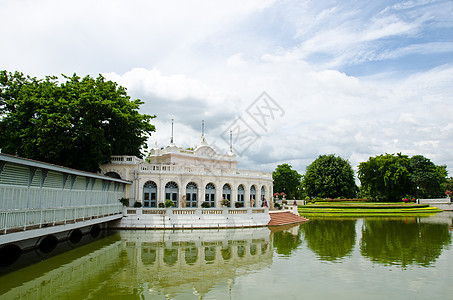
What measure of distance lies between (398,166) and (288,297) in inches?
2221

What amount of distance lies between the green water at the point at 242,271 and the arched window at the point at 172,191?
10674mm

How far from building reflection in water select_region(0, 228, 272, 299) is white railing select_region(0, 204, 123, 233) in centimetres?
185

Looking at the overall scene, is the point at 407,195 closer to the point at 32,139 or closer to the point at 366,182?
the point at 366,182

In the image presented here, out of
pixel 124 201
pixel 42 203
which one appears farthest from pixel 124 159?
pixel 42 203

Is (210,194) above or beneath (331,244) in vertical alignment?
above

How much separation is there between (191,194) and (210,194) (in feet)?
7.18

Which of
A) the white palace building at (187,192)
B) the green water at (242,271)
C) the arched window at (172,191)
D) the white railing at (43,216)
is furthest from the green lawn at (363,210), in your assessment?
the white railing at (43,216)

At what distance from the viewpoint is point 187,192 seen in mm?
33812

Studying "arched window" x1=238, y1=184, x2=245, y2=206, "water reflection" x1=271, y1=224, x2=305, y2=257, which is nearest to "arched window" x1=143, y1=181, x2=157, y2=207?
"arched window" x1=238, y1=184, x2=245, y2=206

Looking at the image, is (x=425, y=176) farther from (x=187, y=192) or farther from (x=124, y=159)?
(x=124, y=159)

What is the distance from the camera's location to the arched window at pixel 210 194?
114 ft

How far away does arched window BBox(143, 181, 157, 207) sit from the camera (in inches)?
1283

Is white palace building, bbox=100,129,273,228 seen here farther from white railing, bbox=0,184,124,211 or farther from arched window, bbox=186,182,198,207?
white railing, bbox=0,184,124,211

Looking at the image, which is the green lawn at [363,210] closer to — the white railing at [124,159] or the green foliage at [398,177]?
the green foliage at [398,177]
